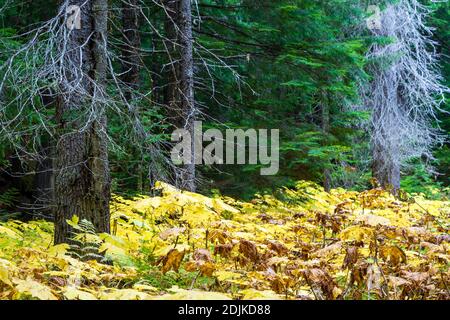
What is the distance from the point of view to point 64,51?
4836 mm

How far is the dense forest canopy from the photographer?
17.2 feet

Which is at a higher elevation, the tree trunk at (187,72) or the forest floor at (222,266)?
the tree trunk at (187,72)

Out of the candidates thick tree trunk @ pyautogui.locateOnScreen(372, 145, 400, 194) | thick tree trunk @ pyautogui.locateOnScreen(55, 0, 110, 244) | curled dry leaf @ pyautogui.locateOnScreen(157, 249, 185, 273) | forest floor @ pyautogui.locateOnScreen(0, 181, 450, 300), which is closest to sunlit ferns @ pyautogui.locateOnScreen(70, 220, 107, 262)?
forest floor @ pyautogui.locateOnScreen(0, 181, 450, 300)

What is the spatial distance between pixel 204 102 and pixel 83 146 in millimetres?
5855

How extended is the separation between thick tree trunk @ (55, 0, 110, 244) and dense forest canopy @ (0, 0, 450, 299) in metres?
0.01

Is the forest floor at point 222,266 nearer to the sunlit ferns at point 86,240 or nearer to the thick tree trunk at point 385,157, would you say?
the sunlit ferns at point 86,240

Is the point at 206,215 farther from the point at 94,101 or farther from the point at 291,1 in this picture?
the point at 291,1

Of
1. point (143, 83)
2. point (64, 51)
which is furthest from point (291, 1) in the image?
point (64, 51)

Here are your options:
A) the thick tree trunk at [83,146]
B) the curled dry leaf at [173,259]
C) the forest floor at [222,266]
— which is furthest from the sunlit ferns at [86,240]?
the curled dry leaf at [173,259]

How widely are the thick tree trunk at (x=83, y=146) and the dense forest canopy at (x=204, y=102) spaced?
13 millimetres

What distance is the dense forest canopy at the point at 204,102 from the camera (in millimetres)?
5230

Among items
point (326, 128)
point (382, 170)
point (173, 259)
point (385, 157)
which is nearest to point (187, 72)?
point (326, 128)

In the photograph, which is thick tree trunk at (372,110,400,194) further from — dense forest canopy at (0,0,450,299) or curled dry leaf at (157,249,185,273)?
curled dry leaf at (157,249,185,273)

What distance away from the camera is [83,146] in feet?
17.1
